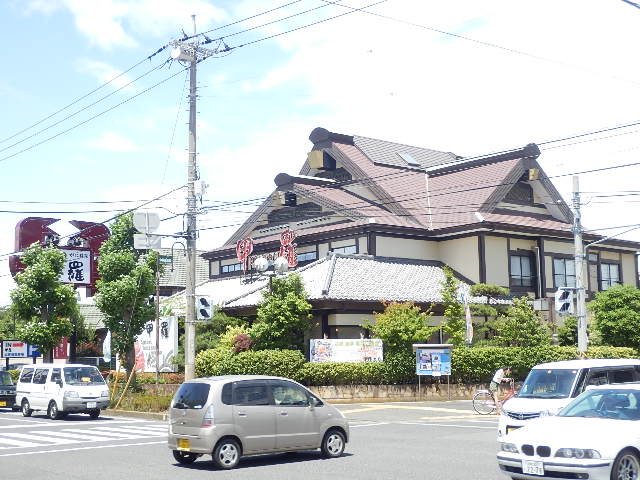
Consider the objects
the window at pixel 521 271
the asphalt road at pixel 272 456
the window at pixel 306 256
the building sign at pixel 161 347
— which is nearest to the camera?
the asphalt road at pixel 272 456

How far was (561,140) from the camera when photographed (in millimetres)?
25766

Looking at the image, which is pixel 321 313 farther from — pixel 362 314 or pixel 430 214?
pixel 430 214

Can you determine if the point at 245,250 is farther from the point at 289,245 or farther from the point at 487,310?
the point at 487,310

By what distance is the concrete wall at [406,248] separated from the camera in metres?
43.8

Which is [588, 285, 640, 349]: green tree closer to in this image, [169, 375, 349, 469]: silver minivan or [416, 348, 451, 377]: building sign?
[416, 348, 451, 377]: building sign

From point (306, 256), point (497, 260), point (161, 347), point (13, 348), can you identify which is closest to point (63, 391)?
point (161, 347)

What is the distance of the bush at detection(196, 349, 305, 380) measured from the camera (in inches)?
1238

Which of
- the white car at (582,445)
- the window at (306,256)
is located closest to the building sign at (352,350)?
the window at (306,256)

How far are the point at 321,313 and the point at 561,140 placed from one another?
16.1 meters

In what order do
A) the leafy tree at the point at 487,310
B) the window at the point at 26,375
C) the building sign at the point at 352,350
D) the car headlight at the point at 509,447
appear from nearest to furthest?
the car headlight at the point at 509,447 < the window at the point at 26,375 < the building sign at the point at 352,350 < the leafy tree at the point at 487,310

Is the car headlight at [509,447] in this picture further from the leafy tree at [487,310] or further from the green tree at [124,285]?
the leafy tree at [487,310]

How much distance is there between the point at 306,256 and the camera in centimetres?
4700

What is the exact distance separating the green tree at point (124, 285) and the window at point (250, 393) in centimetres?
2096

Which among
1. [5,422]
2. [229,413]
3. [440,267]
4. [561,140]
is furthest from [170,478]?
[440,267]
